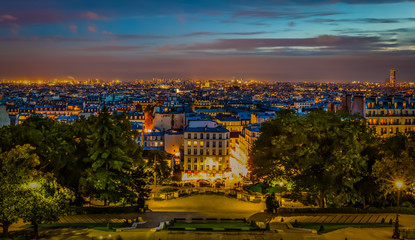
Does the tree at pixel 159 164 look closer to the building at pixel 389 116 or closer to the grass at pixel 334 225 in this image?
the grass at pixel 334 225

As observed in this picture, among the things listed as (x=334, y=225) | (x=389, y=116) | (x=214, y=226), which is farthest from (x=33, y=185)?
(x=389, y=116)

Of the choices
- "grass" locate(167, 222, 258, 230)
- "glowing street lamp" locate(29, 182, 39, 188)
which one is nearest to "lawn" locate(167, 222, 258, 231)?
"grass" locate(167, 222, 258, 230)

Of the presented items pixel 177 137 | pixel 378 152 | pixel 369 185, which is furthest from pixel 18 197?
pixel 177 137

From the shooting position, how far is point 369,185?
3753 centimetres

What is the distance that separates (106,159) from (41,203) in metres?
9.70

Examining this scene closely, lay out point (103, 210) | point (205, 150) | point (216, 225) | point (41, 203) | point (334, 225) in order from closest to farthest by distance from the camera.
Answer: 1. point (41, 203)
2. point (334, 225)
3. point (216, 225)
4. point (103, 210)
5. point (205, 150)

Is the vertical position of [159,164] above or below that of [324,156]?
below

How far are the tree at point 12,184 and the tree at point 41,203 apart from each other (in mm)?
348

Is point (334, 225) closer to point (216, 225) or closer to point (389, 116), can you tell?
point (216, 225)

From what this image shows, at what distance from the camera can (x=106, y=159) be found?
1454 inches

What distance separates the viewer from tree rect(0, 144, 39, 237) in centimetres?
2675

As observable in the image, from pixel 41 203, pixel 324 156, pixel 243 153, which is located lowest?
pixel 41 203

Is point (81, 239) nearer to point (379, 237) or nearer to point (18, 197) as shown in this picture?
point (18, 197)

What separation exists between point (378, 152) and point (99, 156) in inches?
954
